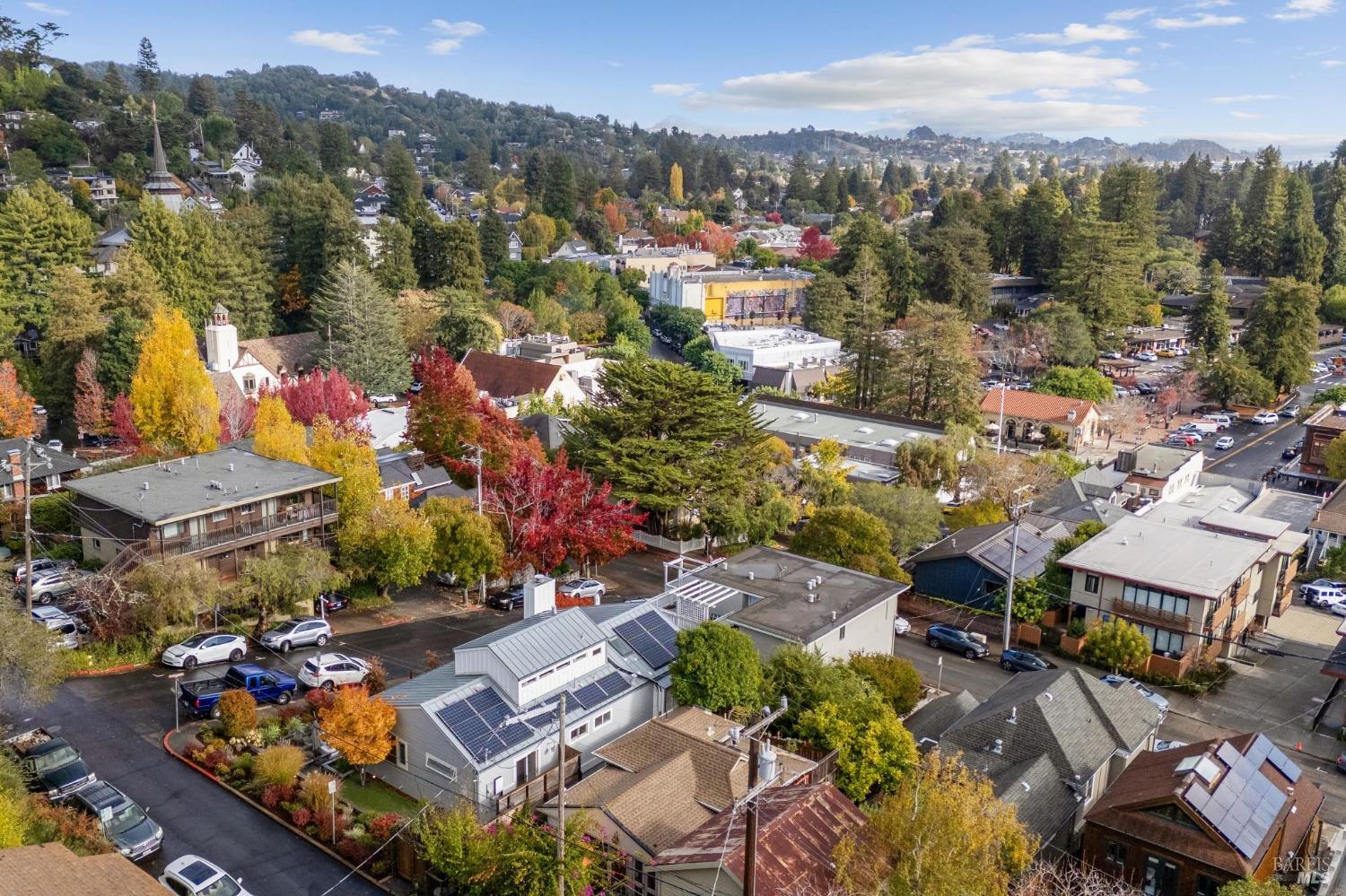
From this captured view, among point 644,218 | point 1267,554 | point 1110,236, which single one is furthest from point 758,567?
point 644,218

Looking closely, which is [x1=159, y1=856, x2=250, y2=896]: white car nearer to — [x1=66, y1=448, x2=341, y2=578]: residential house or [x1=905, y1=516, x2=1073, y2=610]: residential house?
[x1=66, y1=448, x2=341, y2=578]: residential house

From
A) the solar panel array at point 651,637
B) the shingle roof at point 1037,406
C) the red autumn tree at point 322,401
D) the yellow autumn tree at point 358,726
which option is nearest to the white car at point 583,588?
the solar panel array at point 651,637

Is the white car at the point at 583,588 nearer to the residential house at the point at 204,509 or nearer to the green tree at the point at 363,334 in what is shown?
the residential house at the point at 204,509

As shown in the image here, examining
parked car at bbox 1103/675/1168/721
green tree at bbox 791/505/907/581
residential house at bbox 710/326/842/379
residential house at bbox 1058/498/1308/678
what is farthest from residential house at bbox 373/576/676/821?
residential house at bbox 710/326/842/379

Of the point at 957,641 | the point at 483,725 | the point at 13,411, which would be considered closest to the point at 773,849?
the point at 483,725

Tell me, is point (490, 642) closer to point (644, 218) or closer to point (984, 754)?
point (984, 754)

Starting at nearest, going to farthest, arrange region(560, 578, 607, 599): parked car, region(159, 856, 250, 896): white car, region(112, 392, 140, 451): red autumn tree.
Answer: region(159, 856, 250, 896): white car < region(560, 578, 607, 599): parked car < region(112, 392, 140, 451): red autumn tree

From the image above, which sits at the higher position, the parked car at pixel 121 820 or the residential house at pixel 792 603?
the residential house at pixel 792 603
